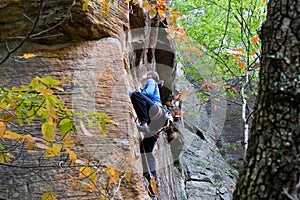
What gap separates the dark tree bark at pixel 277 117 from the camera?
92.6 inches

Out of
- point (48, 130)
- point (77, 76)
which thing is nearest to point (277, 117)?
point (48, 130)

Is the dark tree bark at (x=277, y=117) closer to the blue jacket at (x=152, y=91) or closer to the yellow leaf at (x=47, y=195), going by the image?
the yellow leaf at (x=47, y=195)

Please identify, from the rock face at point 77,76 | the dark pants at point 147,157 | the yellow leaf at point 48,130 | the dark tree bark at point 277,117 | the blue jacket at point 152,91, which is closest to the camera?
the dark tree bark at point 277,117

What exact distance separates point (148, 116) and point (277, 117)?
4.48 m

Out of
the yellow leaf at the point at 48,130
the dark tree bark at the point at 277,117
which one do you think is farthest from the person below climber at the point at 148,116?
the dark tree bark at the point at 277,117

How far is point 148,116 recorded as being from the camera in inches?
272

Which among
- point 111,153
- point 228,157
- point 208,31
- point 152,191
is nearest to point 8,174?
point 111,153

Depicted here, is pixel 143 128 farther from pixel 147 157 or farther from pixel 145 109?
pixel 147 157

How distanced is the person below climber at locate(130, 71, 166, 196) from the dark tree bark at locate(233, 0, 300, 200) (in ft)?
13.5

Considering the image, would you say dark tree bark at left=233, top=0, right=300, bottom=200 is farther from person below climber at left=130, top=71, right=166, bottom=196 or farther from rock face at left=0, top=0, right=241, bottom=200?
person below climber at left=130, top=71, right=166, bottom=196

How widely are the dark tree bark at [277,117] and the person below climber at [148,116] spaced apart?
4130 millimetres

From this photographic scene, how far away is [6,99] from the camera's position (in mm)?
3650

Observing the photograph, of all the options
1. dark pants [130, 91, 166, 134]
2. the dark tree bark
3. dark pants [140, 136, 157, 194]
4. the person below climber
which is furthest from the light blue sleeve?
the dark tree bark

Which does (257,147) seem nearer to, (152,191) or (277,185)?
(277,185)
